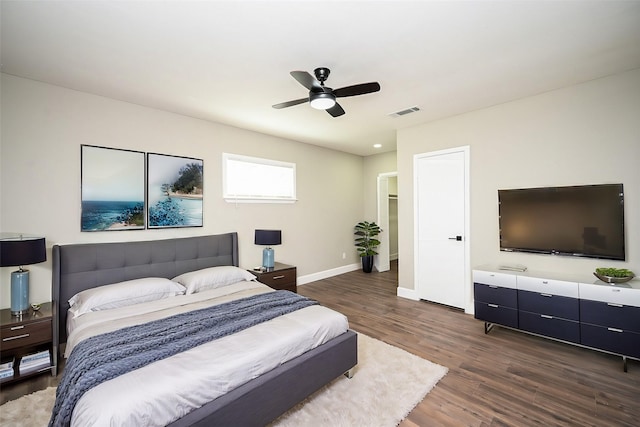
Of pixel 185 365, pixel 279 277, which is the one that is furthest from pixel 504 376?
pixel 279 277

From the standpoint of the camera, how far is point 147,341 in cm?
187

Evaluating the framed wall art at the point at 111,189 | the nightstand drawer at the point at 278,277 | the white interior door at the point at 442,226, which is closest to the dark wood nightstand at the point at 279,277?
the nightstand drawer at the point at 278,277

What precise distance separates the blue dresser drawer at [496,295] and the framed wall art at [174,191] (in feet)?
12.7

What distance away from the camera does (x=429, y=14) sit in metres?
1.94

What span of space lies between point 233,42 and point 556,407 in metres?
3.79

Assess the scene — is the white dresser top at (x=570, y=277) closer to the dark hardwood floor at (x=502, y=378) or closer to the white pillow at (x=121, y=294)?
the dark hardwood floor at (x=502, y=378)

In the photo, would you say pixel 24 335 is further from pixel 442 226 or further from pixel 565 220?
pixel 565 220

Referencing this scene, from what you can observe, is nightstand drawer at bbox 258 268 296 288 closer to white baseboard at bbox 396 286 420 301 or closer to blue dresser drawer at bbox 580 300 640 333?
white baseboard at bbox 396 286 420 301

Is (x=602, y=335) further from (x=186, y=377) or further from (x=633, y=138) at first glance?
(x=186, y=377)

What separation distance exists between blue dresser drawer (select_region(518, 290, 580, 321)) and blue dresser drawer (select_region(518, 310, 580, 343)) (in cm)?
5

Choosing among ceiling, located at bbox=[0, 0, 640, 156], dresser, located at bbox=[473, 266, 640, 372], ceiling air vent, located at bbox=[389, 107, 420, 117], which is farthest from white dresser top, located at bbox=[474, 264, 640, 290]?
ceiling air vent, located at bbox=[389, 107, 420, 117]

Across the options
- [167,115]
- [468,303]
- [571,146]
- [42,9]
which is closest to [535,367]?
[468,303]

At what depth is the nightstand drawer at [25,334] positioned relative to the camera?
225cm

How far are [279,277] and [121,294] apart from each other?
1.94 metres
